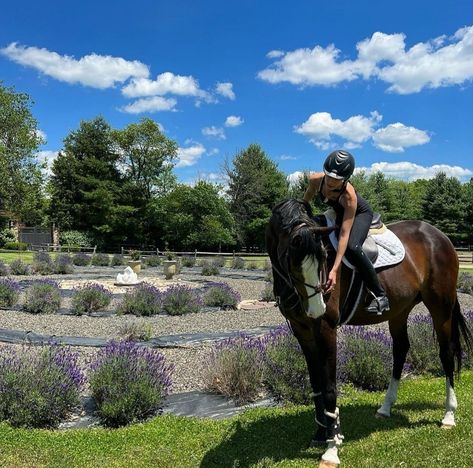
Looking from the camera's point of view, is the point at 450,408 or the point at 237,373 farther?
the point at 237,373

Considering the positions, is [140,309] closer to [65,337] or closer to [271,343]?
[65,337]

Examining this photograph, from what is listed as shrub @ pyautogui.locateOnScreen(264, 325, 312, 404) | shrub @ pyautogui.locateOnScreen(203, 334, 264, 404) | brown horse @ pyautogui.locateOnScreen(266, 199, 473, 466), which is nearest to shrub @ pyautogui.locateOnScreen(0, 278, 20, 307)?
shrub @ pyautogui.locateOnScreen(203, 334, 264, 404)

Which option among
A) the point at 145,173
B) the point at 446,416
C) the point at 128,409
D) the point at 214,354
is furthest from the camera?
the point at 145,173

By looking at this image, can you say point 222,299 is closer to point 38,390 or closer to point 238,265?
point 38,390

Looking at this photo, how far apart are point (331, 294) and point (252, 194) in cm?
4665

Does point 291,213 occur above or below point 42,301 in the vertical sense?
above

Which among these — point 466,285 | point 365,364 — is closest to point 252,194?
point 466,285

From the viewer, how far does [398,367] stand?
16.8 feet

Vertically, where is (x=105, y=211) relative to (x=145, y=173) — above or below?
below

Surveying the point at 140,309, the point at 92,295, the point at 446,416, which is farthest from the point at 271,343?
the point at 92,295

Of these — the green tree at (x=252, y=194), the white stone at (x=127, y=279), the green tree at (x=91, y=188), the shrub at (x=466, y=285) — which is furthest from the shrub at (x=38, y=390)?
the green tree at (x=91, y=188)

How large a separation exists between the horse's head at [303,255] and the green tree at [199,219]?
38917mm

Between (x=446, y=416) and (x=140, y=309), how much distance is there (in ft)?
29.7

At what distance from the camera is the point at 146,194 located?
177 ft
